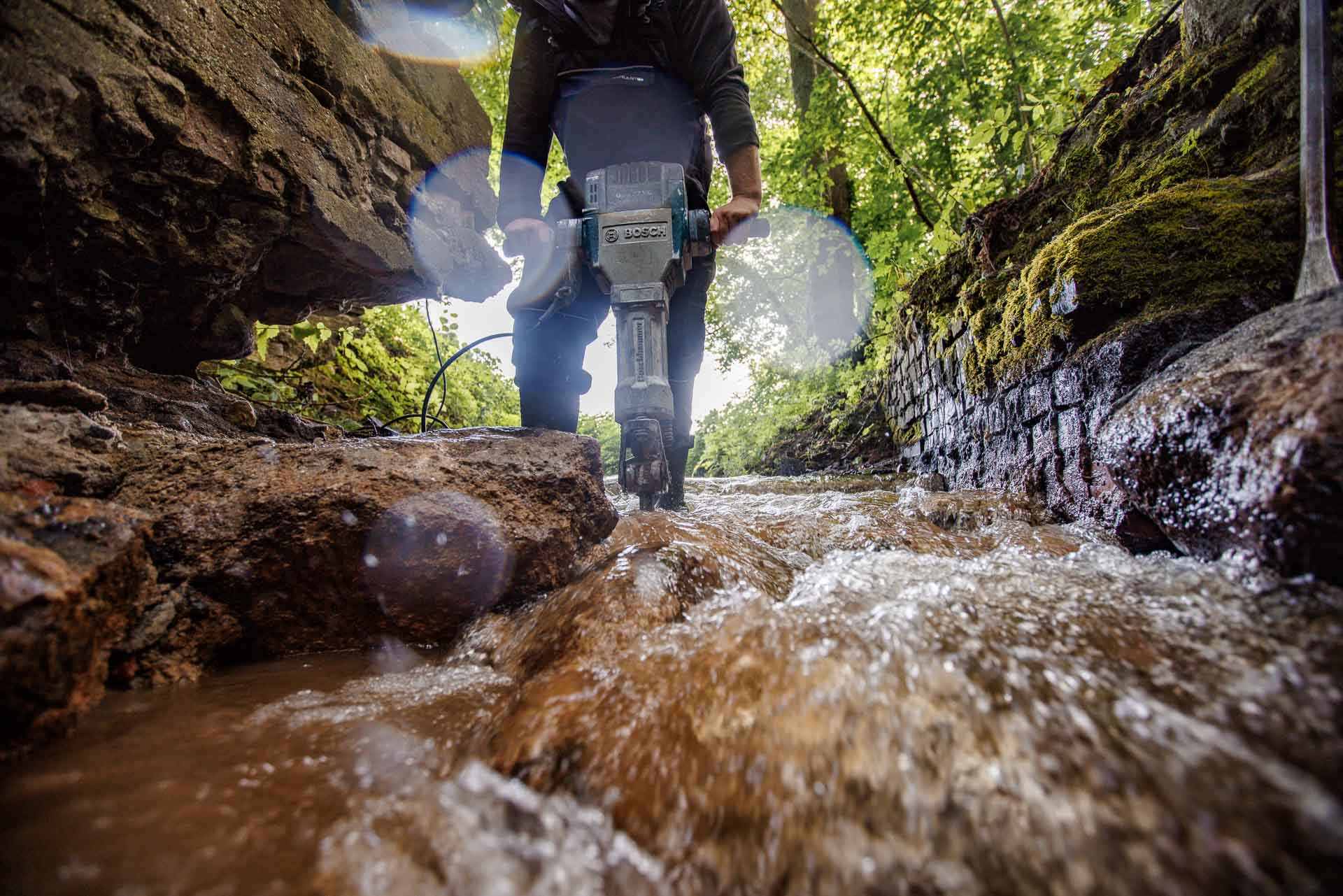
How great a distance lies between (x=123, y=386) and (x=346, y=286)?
0.94 m

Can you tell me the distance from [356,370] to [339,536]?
3.87m

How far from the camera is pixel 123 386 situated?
1610 mm

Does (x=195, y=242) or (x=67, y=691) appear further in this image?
(x=195, y=242)

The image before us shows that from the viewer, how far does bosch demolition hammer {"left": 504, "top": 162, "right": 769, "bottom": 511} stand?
1.97 m

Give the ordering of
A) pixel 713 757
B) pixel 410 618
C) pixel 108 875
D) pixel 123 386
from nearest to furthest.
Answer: pixel 108 875, pixel 713 757, pixel 410 618, pixel 123 386

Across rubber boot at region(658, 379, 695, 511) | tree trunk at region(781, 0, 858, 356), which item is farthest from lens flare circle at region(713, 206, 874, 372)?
rubber boot at region(658, 379, 695, 511)

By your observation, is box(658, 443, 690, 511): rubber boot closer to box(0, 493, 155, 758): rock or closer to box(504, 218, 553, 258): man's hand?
box(504, 218, 553, 258): man's hand

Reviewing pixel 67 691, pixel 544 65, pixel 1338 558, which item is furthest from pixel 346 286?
pixel 1338 558

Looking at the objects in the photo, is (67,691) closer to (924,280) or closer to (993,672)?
(993,672)

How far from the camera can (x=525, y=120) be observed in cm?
228

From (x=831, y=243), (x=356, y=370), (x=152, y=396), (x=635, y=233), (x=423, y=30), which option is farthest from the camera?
(x=831, y=243)

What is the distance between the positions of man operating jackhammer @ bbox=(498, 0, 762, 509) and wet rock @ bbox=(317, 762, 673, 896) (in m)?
1.85

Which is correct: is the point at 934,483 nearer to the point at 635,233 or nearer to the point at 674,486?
the point at 674,486

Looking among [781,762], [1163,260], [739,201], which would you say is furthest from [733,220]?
[781,762]
